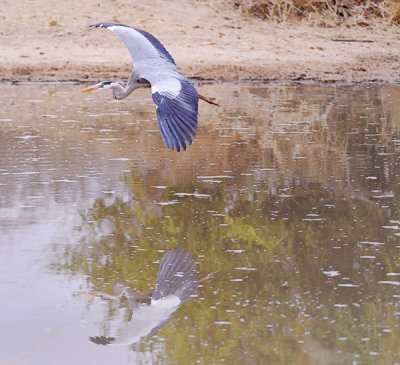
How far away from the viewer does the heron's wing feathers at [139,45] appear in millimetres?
8367

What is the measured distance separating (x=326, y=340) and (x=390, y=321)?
42 cm

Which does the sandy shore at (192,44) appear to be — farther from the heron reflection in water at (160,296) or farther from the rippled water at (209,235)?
the heron reflection in water at (160,296)

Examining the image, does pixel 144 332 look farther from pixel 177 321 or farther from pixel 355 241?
pixel 355 241

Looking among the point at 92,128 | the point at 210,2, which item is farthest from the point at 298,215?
the point at 210,2

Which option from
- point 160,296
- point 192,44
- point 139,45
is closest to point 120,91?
point 139,45

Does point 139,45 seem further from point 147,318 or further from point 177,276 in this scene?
point 147,318

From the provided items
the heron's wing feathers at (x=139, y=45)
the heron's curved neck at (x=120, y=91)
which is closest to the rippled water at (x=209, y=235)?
the heron's curved neck at (x=120, y=91)

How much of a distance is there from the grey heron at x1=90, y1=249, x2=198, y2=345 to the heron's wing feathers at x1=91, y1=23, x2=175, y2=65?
220 centimetres

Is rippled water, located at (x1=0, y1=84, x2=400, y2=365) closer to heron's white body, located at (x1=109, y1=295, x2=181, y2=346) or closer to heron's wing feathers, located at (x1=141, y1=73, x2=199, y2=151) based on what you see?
heron's white body, located at (x1=109, y1=295, x2=181, y2=346)

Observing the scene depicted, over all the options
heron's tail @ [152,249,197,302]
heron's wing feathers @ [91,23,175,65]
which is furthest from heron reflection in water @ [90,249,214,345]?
heron's wing feathers @ [91,23,175,65]

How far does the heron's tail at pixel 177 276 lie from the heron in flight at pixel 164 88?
583mm

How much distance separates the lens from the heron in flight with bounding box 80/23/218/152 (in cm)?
671

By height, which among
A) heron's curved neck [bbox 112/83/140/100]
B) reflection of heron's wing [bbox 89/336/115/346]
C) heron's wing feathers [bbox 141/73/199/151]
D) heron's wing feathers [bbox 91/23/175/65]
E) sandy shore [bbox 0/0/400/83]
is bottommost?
sandy shore [bbox 0/0/400/83]

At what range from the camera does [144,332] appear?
204 inches
